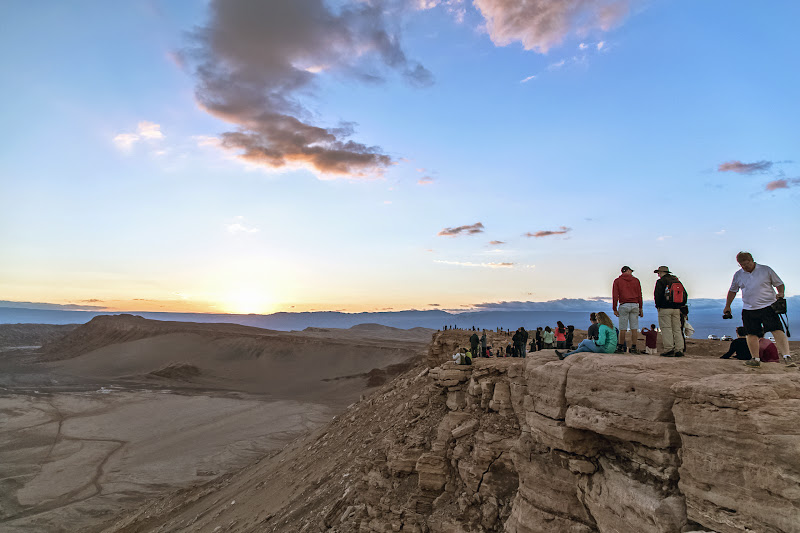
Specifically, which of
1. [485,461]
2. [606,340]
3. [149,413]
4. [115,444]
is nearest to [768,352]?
[606,340]

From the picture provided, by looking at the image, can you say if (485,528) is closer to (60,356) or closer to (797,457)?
(797,457)

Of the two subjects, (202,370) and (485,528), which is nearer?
(485,528)

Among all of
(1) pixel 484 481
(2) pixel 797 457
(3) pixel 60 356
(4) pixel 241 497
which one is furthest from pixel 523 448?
(3) pixel 60 356

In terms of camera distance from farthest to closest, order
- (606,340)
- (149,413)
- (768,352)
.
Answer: (149,413)
(606,340)
(768,352)

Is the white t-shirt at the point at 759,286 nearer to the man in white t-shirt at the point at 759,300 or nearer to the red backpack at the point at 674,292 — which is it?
the man in white t-shirt at the point at 759,300

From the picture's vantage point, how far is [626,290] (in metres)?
7.79

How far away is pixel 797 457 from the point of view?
11.5 ft

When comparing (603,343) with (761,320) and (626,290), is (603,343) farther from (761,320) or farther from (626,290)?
(761,320)

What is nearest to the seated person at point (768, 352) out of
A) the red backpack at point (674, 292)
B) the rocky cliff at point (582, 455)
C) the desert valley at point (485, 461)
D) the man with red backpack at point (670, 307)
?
the man with red backpack at point (670, 307)

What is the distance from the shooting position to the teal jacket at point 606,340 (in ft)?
21.7

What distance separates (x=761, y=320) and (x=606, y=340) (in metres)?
1.94

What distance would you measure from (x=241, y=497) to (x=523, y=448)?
13.3 meters

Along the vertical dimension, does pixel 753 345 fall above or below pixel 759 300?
below

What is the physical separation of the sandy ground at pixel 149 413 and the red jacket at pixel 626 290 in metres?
23.3
